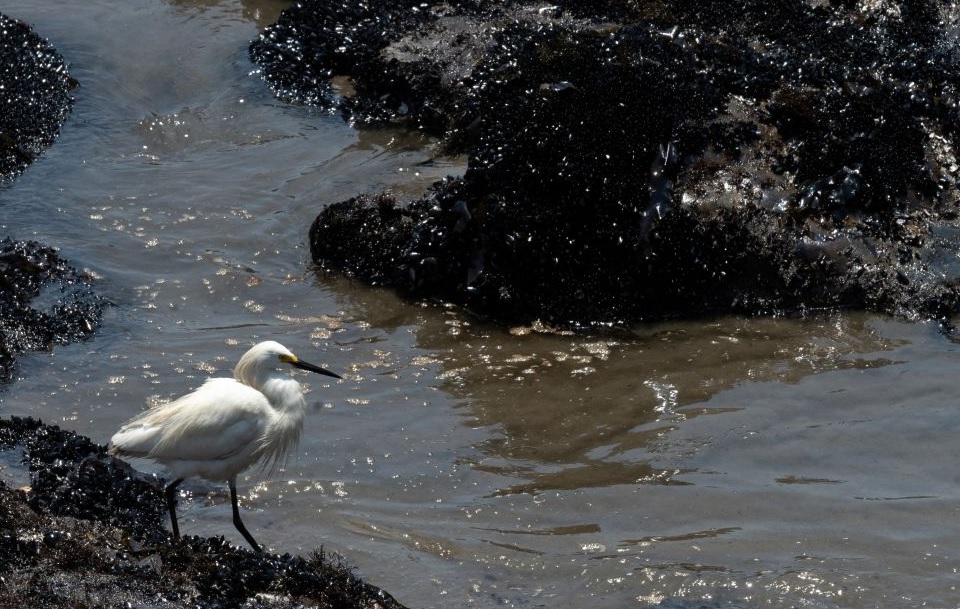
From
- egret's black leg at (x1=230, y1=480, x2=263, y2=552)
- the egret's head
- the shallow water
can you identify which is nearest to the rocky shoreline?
egret's black leg at (x1=230, y1=480, x2=263, y2=552)

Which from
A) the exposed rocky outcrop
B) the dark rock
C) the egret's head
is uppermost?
the exposed rocky outcrop

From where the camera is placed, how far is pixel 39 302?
8203 mm

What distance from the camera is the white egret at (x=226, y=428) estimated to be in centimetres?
576

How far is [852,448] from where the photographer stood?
649 centimetres

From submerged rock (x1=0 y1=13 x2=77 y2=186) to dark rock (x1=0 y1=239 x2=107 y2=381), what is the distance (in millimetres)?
1984

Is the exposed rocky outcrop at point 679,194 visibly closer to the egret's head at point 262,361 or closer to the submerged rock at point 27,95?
the egret's head at point 262,361

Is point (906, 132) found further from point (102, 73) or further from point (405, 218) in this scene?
point (102, 73)

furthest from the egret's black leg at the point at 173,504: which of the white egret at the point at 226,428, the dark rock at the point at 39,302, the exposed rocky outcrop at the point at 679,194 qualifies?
the exposed rocky outcrop at the point at 679,194

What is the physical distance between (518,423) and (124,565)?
2589mm

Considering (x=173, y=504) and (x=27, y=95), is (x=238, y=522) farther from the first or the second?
(x=27, y=95)

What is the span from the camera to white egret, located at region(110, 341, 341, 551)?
18.9 ft

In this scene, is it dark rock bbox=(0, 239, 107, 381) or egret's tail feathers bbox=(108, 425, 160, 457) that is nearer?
egret's tail feathers bbox=(108, 425, 160, 457)

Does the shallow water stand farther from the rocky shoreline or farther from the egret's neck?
the egret's neck

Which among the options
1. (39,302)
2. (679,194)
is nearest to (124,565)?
(39,302)
